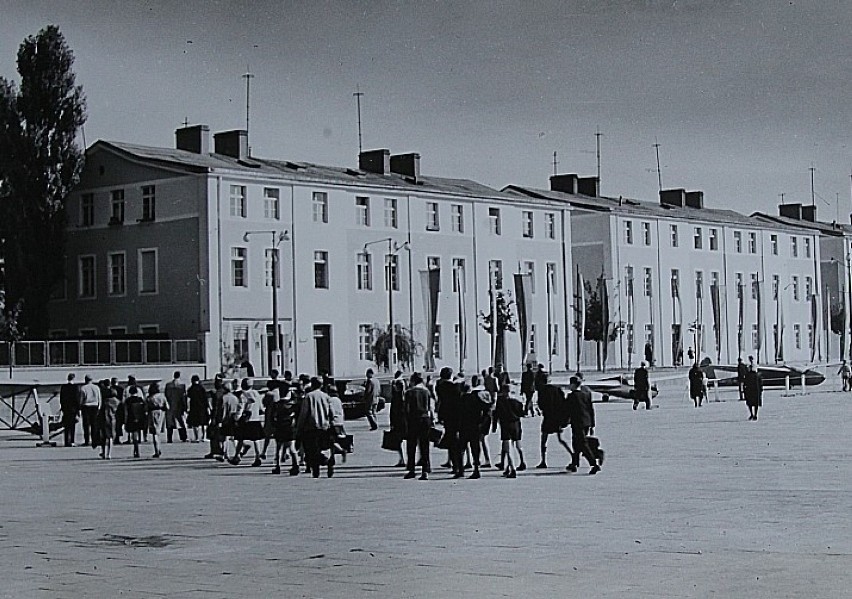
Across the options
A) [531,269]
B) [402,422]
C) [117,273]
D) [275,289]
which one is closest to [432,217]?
[531,269]

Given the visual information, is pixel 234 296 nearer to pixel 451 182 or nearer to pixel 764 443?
pixel 451 182

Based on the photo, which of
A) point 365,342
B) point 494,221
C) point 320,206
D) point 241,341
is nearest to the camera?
point 241,341

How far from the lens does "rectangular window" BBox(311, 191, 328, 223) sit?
2665 inches

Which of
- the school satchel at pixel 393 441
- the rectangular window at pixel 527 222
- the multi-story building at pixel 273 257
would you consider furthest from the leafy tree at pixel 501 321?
the school satchel at pixel 393 441

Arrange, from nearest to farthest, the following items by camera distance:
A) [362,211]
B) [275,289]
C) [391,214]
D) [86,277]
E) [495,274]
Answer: [275,289], [86,277], [362,211], [391,214], [495,274]

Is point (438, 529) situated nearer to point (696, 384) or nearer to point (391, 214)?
point (696, 384)

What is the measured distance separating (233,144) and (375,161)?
9.55 meters

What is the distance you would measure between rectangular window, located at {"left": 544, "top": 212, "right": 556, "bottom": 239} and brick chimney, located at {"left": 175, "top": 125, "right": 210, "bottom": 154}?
20297 millimetres

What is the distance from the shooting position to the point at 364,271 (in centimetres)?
6956

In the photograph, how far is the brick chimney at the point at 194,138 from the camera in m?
69.3

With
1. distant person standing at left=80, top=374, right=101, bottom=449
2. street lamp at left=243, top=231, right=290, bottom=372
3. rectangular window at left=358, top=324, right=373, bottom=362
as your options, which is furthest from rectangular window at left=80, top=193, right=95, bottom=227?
distant person standing at left=80, top=374, right=101, bottom=449

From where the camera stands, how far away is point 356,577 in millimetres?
11695

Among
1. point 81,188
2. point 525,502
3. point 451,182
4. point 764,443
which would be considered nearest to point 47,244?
point 81,188

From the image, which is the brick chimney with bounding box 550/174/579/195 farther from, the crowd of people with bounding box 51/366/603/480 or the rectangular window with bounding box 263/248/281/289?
the crowd of people with bounding box 51/366/603/480
